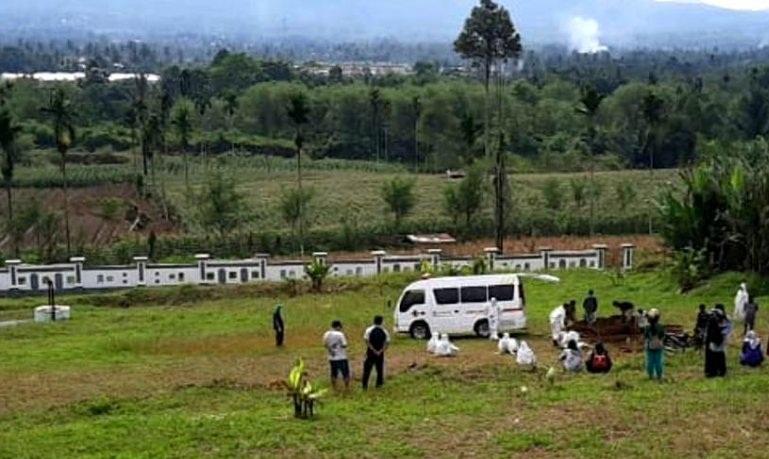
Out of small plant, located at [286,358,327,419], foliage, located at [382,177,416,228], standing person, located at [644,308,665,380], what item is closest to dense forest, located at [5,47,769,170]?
foliage, located at [382,177,416,228]

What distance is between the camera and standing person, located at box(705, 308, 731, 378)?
20.2m

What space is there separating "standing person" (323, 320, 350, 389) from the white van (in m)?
8.08

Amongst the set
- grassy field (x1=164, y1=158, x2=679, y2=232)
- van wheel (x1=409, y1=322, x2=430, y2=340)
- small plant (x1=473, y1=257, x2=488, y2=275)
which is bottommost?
grassy field (x1=164, y1=158, x2=679, y2=232)

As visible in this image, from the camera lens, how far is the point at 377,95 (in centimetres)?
9688

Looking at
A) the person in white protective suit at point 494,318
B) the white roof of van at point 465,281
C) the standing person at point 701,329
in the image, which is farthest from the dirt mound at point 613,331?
the white roof of van at point 465,281

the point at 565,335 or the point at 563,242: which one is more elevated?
the point at 565,335

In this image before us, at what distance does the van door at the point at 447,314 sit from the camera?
93.3 ft

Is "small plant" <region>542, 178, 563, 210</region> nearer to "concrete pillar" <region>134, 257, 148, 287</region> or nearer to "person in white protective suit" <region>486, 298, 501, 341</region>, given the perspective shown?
"concrete pillar" <region>134, 257, 148, 287</region>

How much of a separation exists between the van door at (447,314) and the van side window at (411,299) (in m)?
0.40

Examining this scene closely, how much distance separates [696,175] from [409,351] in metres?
13.3

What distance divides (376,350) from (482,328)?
8.27 meters

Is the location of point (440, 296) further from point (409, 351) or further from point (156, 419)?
point (156, 419)

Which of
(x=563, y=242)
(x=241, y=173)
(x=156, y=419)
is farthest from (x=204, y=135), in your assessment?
(x=156, y=419)

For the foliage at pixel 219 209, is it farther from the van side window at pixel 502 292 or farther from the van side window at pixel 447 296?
the van side window at pixel 502 292
